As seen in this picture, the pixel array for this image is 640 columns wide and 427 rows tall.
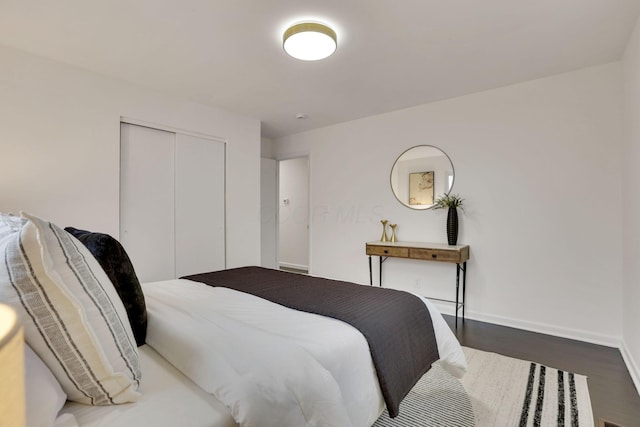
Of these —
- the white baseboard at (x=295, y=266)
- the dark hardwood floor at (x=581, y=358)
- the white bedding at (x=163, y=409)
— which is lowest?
the white baseboard at (x=295, y=266)

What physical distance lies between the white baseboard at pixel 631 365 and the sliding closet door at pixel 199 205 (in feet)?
12.6

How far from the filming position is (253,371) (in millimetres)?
964

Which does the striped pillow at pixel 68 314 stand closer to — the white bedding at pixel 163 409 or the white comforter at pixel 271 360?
the white bedding at pixel 163 409

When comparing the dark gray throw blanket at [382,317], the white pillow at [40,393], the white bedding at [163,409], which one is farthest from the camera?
the dark gray throw blanket at [382,317]

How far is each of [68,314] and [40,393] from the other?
17 centimetres

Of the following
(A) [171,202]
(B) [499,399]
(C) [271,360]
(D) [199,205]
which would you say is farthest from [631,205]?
(A) [171,202]

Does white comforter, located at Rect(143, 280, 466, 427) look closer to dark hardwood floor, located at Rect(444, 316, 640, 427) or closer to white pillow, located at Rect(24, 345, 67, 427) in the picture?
white pillow, located at Rect(24, 345, 67, 427)

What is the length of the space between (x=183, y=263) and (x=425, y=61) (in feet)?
10.7

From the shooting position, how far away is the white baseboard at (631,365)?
204 centimetres

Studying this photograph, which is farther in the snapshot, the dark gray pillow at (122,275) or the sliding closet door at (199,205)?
the sliding closet door at (199,205)

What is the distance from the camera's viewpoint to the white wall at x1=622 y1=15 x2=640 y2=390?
211 cm

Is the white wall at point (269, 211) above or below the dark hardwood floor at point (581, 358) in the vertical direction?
above

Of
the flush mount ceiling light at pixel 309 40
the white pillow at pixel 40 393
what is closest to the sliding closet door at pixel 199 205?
the flush mount ceiling light at pixel 309 40

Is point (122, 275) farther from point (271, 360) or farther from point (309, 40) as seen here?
point (309, 40)
